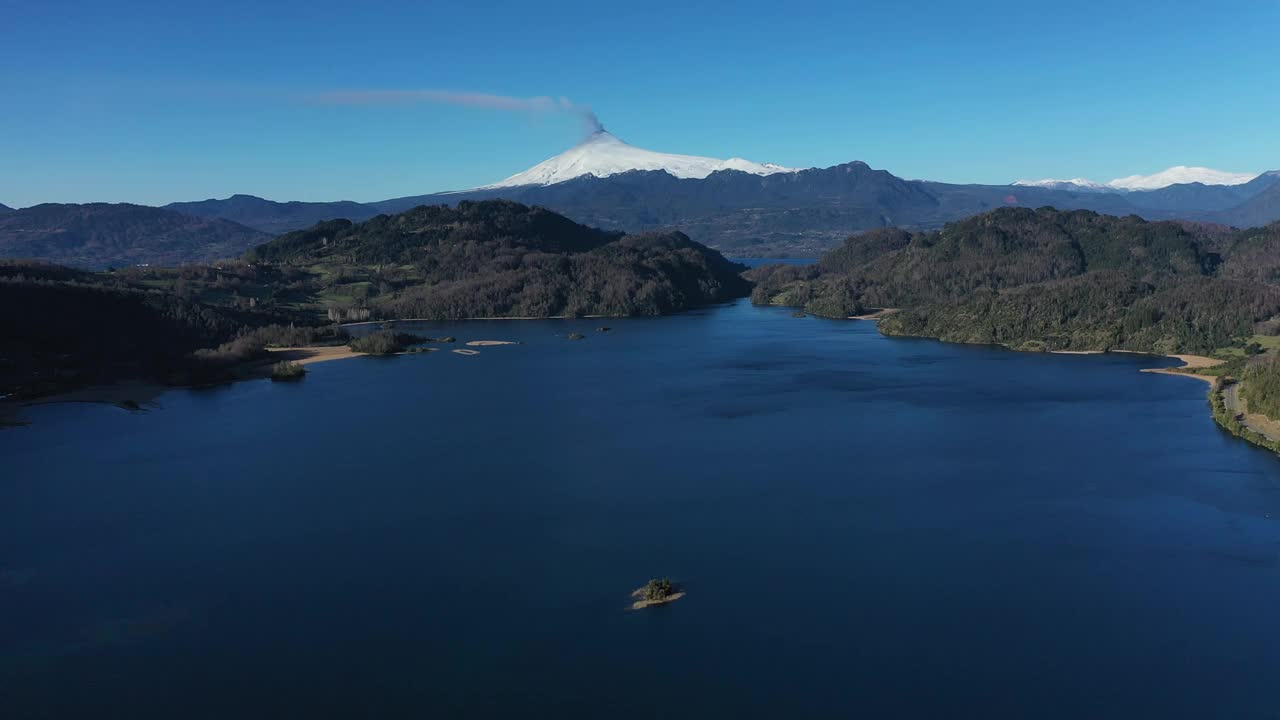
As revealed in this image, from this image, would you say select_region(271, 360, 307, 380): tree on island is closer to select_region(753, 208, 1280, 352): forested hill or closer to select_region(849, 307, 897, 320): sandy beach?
select_region(753, 208, 1280, 352): forested hill

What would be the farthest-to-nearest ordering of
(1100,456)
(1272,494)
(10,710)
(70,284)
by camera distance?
(70,284) → (1100,456) → (1272,494) → (10,710)

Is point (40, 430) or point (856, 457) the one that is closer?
point (856, 457)

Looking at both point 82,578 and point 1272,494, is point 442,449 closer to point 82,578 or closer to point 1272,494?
point 82,578

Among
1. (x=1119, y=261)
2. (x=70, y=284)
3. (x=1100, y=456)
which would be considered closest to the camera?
(x=1100, y=456)

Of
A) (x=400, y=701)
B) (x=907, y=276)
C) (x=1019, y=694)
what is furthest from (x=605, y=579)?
(x=907, y=276)

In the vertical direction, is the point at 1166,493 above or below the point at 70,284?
below

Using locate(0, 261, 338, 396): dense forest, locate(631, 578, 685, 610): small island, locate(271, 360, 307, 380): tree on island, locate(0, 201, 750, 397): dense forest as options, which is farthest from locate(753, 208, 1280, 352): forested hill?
locate(631, 578, 685, 610): small island

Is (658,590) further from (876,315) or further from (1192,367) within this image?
(876,315)

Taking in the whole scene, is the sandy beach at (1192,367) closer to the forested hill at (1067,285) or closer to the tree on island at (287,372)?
the forested hill at (1067,285)
